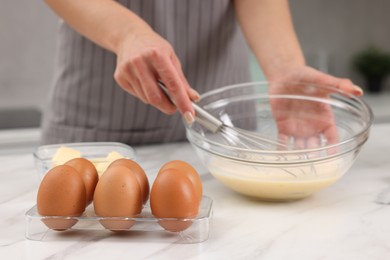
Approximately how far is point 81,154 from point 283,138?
1.05 feet

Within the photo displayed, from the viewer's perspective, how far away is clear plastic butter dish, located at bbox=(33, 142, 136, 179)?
Answer: 981 mm

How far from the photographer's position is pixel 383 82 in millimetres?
3098

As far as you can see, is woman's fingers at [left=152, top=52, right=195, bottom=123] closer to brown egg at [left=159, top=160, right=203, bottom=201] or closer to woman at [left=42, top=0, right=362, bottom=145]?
brown egg at [left=159, top=160, right=203, bottom=201]

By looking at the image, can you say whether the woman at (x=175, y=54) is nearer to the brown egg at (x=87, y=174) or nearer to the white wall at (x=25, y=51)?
the brown egg at (x=87, y=174)

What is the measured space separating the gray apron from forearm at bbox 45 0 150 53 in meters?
0.14

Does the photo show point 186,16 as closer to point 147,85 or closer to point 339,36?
point 147,85

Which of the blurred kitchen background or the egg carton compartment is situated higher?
the egg carton compartment

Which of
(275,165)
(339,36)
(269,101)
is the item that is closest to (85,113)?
(269,101)

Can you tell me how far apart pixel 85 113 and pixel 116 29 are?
34cm

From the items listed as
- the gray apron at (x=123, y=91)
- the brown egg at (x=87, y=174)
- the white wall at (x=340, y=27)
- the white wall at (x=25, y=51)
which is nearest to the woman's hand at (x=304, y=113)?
the gray apron at (x=123, y=91)

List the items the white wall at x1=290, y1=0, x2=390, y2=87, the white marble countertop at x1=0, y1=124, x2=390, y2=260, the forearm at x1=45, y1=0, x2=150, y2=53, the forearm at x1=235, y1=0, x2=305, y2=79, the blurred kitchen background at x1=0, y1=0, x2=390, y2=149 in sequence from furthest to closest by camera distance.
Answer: the white wall at x1=290, y1=0, x2=390, y2=87 < the blurred kitchen background at x1=0, y1=0, x2=390, y2=149 < the forearm at x1=235, y1=0, x2=305, y2=79 < the forearm at x1=45, y1=0, x2=150, y2=53 < the white marble countertop at x1=0, y1=124, x2=390, y2=260

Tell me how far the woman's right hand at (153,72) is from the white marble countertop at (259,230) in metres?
0.13

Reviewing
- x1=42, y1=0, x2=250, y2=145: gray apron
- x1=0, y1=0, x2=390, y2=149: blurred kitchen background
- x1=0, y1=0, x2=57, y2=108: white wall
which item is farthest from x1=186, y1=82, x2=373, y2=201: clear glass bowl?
x1=0, y1=0, x2=57, y2=108: white wall

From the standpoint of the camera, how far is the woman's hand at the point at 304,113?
1.10m
